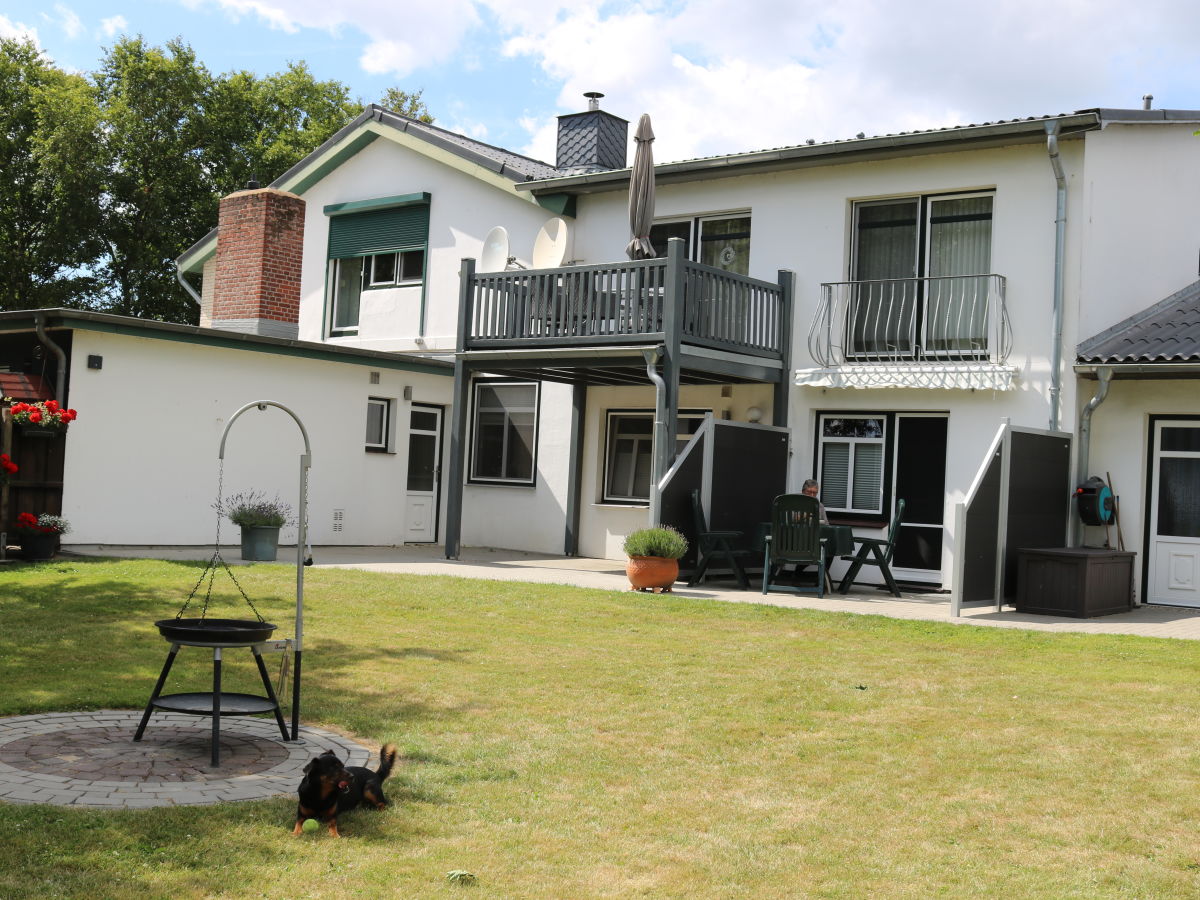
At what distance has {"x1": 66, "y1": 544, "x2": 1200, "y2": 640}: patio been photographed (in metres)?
12.2

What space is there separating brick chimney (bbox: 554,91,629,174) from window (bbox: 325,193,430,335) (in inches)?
97.7

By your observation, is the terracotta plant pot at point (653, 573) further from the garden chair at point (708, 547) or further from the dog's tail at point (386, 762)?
the dog's tail at point (386, 762)

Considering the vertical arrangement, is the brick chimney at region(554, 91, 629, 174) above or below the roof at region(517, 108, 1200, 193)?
above

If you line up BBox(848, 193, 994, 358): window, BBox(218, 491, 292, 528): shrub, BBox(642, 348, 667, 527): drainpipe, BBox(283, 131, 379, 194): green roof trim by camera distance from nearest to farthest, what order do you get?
BBox(642, 348, 667, 527): drainpipe
BBox(218, 491, 292, 528): shrub
BBox(848, 193, 994, 358): window
BBox(283, 131, 379, 194): green roof trim

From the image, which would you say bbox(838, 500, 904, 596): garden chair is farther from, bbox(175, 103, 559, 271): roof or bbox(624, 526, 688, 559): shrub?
bbox(175, 103, 559, 271): roof

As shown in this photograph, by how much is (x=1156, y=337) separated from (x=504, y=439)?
31.6 ft

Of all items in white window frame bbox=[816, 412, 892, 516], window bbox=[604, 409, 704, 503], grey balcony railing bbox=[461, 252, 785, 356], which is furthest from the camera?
window bbox=[604, 409, 704, 503]

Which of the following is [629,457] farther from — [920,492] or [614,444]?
[920,492]

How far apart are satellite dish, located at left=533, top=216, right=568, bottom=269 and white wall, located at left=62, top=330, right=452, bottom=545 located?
2.71 m

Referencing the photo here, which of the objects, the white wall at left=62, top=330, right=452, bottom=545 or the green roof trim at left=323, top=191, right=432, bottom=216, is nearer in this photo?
the white wall at left=62, top=330, right=452, bottom=545

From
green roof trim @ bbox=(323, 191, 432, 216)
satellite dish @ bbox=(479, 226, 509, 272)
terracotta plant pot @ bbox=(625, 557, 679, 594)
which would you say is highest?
green roof trim @ bbox=(323, 191, 432, 216)

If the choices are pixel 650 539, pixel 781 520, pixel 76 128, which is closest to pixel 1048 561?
pixel 781 520

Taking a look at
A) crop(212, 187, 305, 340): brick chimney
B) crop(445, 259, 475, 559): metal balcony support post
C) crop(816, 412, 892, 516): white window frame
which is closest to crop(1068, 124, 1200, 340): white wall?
crop(816, 412, 892, 516): white window frame

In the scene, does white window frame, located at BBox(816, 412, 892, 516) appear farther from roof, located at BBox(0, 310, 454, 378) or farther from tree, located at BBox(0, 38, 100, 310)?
tree, located at BBox(0, 38, 100, 310)
